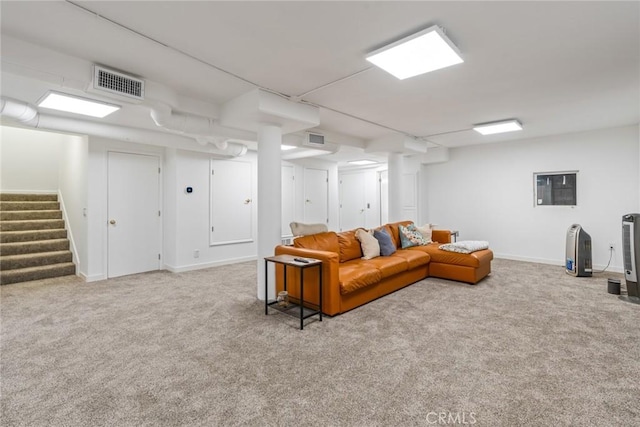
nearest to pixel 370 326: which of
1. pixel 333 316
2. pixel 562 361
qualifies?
pixel 333 316

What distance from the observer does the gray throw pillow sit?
4574mm

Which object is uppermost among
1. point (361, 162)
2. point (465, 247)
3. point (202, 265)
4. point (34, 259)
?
point (361, 162)

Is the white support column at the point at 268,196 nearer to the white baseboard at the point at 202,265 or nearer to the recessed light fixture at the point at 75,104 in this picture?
the recessed light fixture at the point at 75,104

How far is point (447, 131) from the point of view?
18.0ft

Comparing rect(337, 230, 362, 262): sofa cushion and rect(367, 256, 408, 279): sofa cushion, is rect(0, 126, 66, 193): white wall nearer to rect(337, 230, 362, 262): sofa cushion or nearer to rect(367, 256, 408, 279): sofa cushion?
rect(337, 230, 362, 262): sofa cushion

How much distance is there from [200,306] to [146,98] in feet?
8.01

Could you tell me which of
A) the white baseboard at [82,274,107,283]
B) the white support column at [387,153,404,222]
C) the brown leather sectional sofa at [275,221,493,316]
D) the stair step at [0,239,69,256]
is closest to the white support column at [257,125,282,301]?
the brown leather sectional sofa at [275,221,493,316]

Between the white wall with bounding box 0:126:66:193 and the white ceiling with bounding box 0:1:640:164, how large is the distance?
4.48 metres

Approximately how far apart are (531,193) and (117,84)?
7.04 m

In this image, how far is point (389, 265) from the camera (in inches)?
156

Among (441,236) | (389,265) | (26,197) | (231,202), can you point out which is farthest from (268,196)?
(26,197)

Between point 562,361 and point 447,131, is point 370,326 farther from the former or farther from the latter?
point 447,131

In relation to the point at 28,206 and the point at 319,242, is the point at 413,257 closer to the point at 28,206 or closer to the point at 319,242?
the point at 319,242

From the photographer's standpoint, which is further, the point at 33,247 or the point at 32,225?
the point at 32,225
